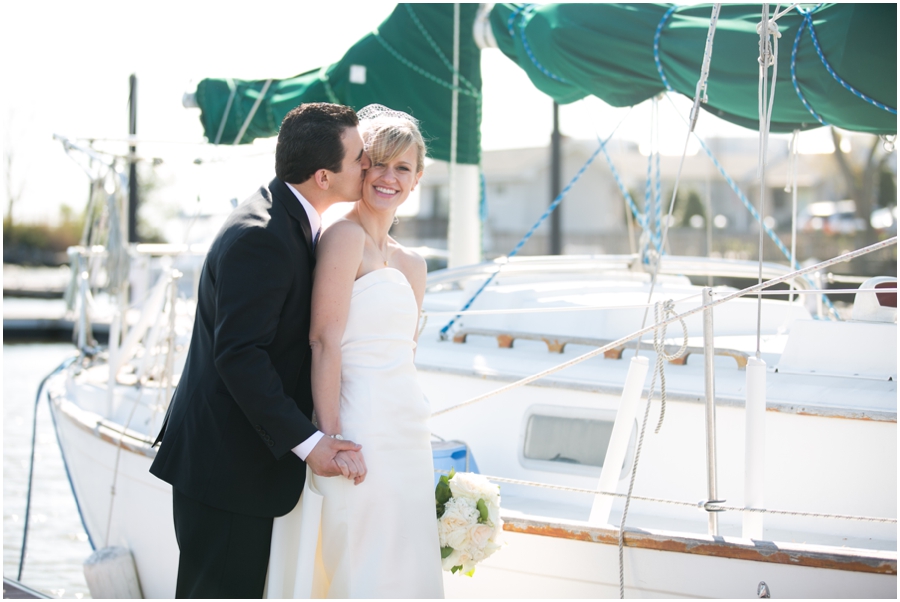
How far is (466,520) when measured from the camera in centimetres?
240

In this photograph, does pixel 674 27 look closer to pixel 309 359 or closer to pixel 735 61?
pixel 735 61

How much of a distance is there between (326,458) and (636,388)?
1.24 meters

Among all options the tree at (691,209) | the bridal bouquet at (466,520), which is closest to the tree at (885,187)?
the tree at (691,209)

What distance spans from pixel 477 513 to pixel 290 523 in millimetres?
551

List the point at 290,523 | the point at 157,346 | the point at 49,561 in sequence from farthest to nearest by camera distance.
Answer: the point at 49,561 → the point at 157,346 → the point at 290,523

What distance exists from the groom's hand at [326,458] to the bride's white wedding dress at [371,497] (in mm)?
79

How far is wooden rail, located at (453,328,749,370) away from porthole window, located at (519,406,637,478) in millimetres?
413

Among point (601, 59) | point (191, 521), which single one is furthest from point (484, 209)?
point (191, 521)

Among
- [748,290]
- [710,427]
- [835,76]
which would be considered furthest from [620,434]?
[835,76]

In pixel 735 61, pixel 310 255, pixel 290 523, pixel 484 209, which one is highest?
pixel 735 61

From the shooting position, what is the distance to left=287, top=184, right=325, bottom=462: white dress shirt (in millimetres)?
2178

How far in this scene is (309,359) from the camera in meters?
→ 2.33

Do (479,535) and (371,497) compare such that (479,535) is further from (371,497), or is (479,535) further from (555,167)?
(555,167)

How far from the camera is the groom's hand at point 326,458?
218cm
